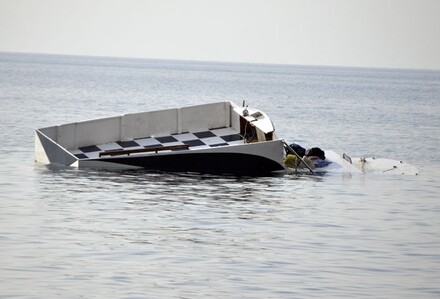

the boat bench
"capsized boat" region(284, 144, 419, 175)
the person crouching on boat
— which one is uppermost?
the boat bench

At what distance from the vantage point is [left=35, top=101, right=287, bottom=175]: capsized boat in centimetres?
2848

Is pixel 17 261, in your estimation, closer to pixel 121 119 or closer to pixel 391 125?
pixel 121 119

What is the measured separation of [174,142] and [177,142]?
3.0 inches

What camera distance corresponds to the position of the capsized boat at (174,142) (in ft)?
93.5

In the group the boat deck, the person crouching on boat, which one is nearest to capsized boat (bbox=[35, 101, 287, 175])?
the boat deck

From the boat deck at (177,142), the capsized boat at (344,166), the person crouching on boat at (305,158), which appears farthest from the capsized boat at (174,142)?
the capsized boat at (344,166)

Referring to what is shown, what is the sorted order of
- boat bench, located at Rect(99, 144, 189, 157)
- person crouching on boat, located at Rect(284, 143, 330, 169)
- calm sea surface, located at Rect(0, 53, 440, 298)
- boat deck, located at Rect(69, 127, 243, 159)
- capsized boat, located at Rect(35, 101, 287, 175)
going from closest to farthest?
calm sea surface, located at Rect(0, 53, 440, 298) < capsized boat, located at Rect(35, 101, 287, 175) < boat bench, located at Rect(99, 144, 189, 157) < boat deck, located at Rect(69, 127, 243, 159) < person crouching on boat, located at Rect(284, 143, 330, 169)

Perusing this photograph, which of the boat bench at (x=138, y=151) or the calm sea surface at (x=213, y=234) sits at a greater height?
the boat bench at (x=138, y=151)

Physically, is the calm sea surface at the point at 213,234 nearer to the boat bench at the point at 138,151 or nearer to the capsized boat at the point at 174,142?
the capsized boat at the point at 174,142

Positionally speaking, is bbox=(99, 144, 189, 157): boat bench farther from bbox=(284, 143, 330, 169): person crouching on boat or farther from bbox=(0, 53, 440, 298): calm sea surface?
bbox=(284, 143, 330, 169): person crouching on boat

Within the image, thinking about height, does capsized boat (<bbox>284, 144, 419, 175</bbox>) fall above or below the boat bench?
below

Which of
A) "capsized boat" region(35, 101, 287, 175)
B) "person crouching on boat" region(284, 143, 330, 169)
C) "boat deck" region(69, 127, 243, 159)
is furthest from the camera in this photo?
"person crouching on boat" region(284, 143, 330, 169)

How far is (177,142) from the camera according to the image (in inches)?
1213

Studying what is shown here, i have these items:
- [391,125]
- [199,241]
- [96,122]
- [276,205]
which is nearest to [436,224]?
[276,205]
